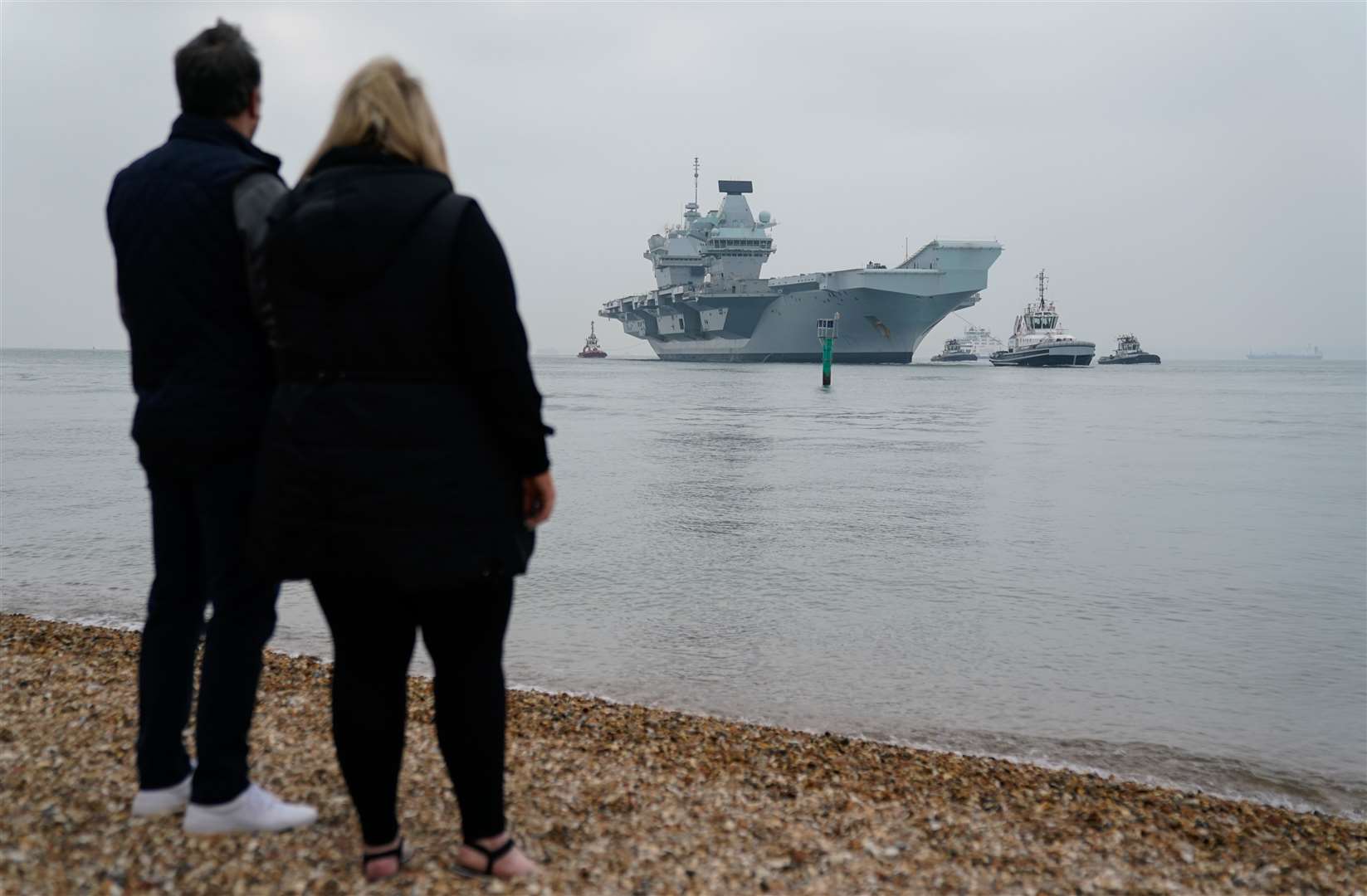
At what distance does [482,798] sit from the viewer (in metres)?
2.24

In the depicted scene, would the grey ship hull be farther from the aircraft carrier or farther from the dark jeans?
the dark jeans

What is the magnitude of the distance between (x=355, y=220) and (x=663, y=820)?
182cm

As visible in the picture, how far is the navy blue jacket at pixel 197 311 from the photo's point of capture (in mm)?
2270

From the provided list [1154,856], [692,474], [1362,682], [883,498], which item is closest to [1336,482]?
[883,498]

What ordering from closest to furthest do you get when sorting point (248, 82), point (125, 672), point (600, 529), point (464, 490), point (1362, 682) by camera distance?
point (464, 490)
point (248, 82)
point (125, 672)
point (1362, 682)
point (600, 529)

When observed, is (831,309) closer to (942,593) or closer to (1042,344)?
(1042,344)

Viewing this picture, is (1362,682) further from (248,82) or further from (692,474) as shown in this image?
(692,474)

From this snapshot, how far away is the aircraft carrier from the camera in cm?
6369

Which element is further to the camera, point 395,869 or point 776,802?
point 776,802

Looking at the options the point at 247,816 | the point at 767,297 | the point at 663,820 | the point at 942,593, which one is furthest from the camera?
the point at 767,297

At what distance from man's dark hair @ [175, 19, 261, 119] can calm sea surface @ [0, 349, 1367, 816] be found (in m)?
3.40

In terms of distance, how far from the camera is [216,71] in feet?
7.67

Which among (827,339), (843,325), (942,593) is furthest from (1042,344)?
(942,593)

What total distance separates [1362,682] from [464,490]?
19.6 feet
